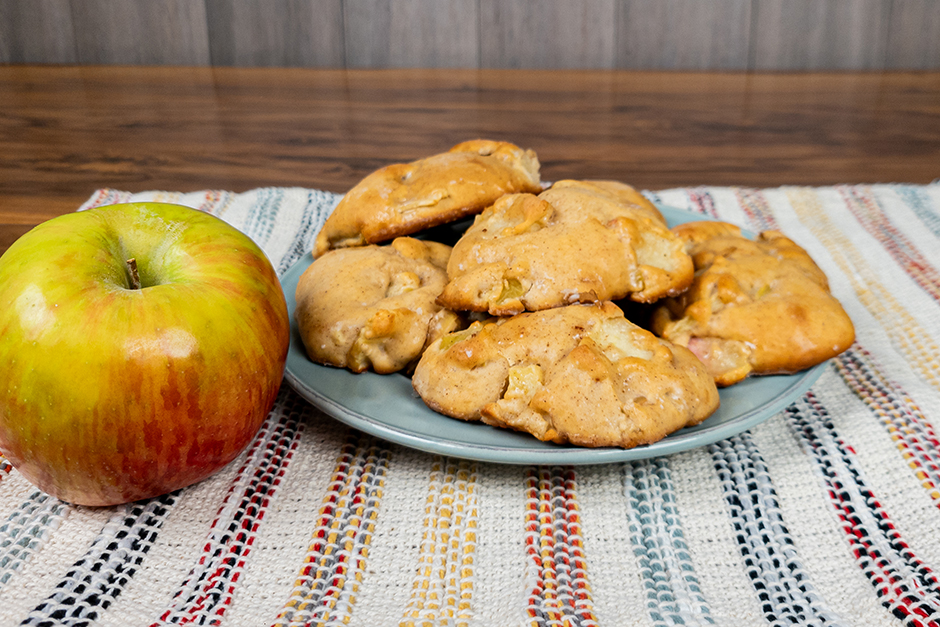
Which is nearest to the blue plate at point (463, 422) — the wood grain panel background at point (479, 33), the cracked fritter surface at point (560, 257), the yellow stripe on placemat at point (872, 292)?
the cracked fritter surface at point (560, 257)

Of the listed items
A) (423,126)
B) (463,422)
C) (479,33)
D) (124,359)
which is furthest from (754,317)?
(479,33)

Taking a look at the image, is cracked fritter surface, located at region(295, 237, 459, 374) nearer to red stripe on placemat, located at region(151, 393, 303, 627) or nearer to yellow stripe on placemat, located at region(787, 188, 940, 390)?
red stripe on placemat, located at region(151, 393, 303, 627)

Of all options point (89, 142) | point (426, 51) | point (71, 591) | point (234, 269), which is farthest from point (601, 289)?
point (426, 51)

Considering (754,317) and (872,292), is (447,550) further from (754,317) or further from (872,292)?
(872,292)

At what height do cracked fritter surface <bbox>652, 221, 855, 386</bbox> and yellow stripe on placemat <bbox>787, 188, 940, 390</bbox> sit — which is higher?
cracked fritter surface <bbox>652, 221, 855, 386</bbox>

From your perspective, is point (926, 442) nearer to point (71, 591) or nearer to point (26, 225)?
point (71, 591)

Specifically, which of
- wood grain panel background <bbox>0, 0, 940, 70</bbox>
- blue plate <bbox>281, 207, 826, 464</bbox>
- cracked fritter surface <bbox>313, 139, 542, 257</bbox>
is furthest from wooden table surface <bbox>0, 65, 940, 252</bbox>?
blue plate <bbox>281, 207, 826, 464</bbox>
